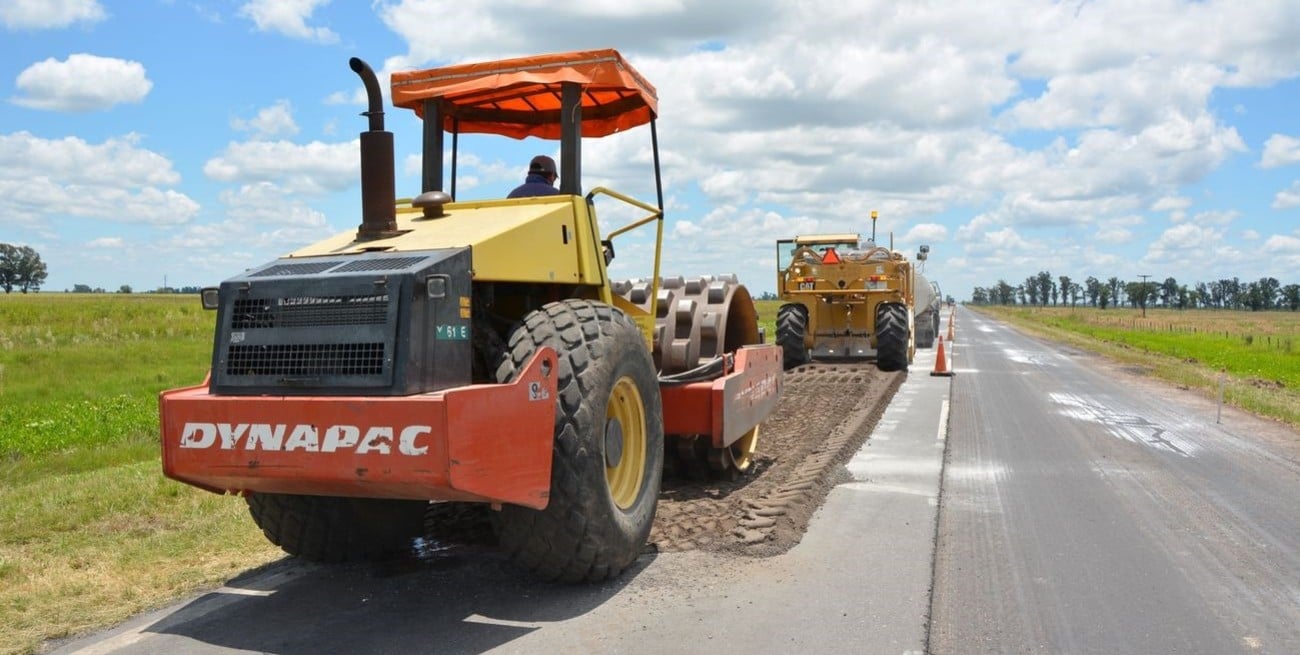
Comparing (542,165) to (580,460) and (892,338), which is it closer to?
(580,460)

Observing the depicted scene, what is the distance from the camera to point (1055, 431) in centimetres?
1089

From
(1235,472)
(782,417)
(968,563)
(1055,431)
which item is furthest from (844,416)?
(968,563)

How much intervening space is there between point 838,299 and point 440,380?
15.5 metres

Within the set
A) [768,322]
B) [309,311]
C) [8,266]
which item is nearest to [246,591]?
[309,311]

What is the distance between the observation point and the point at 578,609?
459cm

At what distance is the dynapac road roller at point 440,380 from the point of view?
402 centimetres

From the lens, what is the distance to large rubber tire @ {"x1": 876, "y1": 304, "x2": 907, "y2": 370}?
58.1 feet

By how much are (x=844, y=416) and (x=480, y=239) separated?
7.78 metres

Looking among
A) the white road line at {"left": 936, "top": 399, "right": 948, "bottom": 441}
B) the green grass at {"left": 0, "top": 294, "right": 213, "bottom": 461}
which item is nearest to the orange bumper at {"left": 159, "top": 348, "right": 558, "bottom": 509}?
the white road line at {"left": 936, "top": 399, "right": 948, "bottom": 441}

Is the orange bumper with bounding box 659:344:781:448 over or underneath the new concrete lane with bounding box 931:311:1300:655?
over

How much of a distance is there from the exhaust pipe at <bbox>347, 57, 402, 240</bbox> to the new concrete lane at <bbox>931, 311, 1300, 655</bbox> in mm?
3392

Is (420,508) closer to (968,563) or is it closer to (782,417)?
(968,563)

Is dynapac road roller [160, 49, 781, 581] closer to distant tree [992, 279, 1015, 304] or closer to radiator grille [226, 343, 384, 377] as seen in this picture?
radiator grille [226, 343, 384, 377]

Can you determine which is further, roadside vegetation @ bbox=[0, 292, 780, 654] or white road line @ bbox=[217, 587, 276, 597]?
white road line @ bbox=[217, 587, 276, 597]
